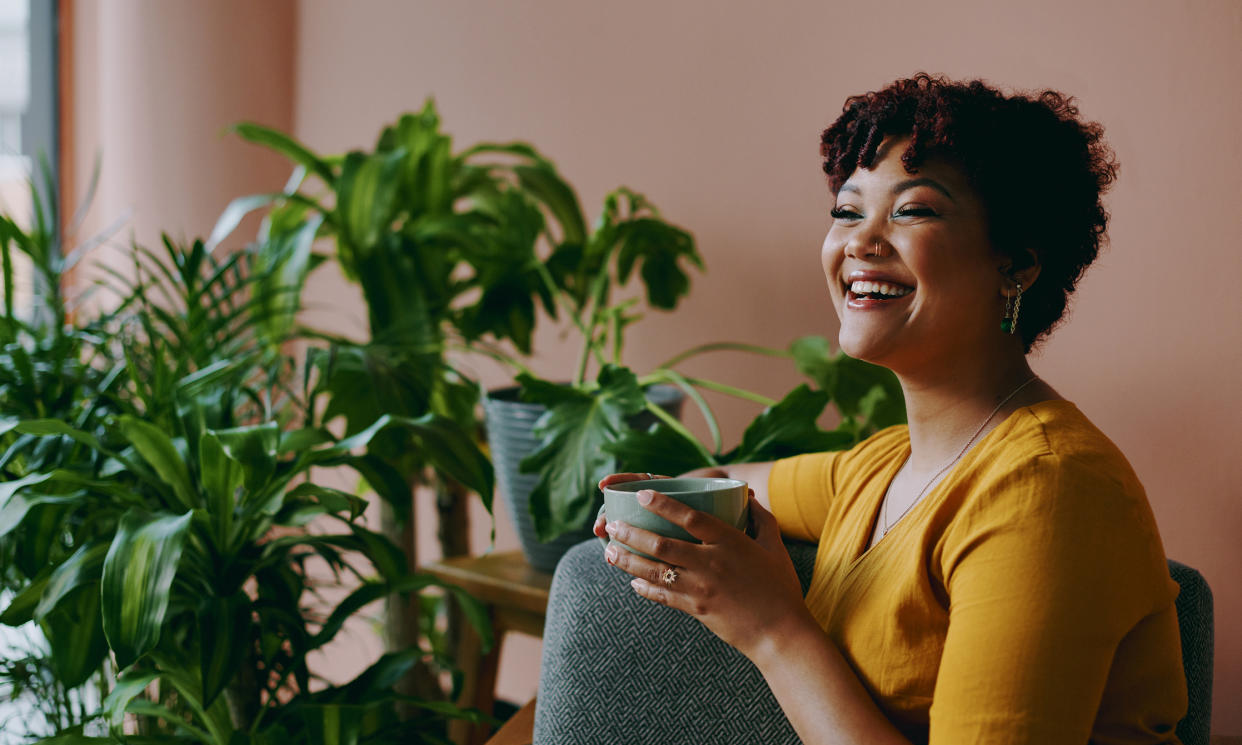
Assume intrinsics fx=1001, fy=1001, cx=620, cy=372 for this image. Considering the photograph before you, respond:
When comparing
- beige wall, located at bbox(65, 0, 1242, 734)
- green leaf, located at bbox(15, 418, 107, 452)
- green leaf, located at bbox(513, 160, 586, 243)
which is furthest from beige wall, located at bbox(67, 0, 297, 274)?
green leaf, located at bbox(15, 418, 107, 452)

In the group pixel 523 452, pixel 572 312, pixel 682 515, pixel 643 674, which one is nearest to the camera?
pixel 682 515

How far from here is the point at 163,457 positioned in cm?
118

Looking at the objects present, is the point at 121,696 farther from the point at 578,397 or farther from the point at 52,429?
the point at 578,397

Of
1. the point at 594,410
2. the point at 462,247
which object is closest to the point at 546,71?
the point at 462,247

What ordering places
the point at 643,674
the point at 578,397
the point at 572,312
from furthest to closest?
the point at 572,312, the point at 578,397, the point at 643,674

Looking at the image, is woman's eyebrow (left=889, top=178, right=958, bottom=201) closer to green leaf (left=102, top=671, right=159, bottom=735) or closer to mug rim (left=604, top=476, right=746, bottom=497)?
mug rim (left=604, top=476, right=746, bottom=497)

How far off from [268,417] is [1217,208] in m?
1.26

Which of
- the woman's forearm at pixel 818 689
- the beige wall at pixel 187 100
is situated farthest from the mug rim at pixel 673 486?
the beige wall at pixel 187 100

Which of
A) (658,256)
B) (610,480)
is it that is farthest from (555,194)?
(610,480)

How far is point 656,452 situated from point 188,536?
1.88ft

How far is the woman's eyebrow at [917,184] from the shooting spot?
0.88 metres

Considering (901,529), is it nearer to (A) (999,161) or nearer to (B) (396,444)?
(A) (999,161)

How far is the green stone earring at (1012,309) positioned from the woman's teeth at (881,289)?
9 cm

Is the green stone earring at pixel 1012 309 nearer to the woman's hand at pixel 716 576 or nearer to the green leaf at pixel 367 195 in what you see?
the woman's hand at pixel 716 576
